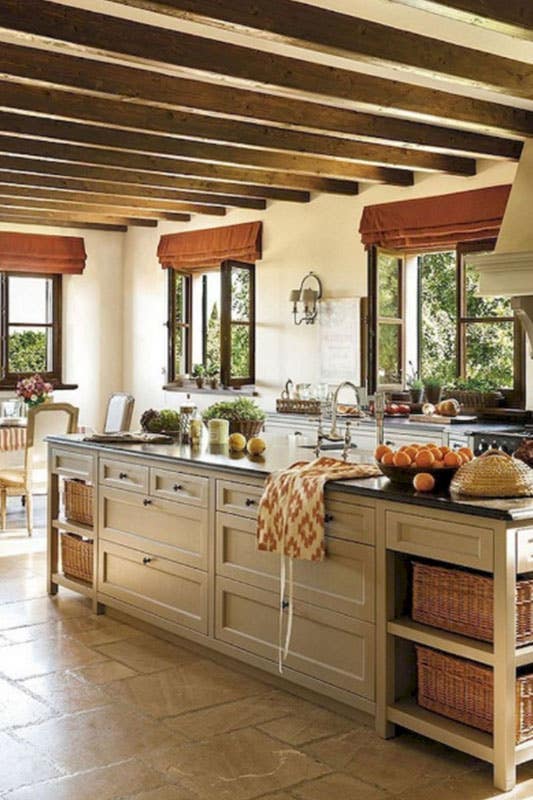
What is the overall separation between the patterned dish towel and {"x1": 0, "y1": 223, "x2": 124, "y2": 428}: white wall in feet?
22.3

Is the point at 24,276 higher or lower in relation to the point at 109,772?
higher

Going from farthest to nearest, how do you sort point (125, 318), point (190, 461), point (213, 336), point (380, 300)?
point (125, 318), point (213, 336), point (380, 300), point (190, 461)

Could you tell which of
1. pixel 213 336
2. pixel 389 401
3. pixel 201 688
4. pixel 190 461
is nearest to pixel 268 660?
pixel 201 688

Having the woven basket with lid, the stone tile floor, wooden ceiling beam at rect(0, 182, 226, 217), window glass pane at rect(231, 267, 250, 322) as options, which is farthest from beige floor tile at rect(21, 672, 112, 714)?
window glass pane at rect(231, 267, 250, 322)

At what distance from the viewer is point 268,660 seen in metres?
4.11

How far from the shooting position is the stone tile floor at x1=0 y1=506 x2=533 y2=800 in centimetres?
317

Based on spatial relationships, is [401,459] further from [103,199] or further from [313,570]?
[103,199]

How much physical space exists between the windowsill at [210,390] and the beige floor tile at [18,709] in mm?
5165

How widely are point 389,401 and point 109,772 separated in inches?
189

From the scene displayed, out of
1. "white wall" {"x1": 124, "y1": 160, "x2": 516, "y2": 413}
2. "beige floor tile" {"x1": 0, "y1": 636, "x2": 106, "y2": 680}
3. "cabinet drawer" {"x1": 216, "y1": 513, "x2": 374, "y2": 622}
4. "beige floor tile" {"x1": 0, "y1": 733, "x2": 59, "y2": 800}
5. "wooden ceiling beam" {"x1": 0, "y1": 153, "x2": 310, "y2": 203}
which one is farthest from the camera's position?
"white wall" {"x1": 124, "y1": 160, "x2": 516, "y2": 413}

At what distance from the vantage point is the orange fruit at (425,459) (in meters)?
3.62

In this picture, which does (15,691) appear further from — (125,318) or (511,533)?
(125,318)

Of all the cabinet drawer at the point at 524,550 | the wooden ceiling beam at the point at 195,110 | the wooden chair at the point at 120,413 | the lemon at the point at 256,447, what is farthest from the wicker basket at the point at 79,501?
the cabinet drawer at the point at 524,550

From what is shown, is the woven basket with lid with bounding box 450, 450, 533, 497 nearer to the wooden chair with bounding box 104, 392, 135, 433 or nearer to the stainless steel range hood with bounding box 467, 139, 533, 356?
the stainless steel range hood with bounding box 467, 139, 533, 356
